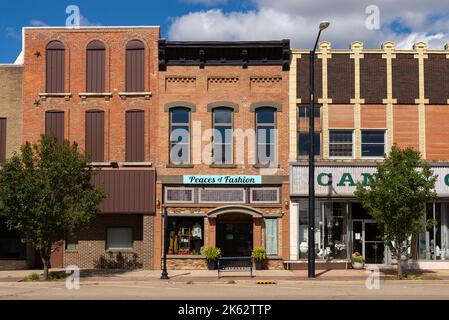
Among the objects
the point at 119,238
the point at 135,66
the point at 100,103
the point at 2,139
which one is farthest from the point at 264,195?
the point at 2,139

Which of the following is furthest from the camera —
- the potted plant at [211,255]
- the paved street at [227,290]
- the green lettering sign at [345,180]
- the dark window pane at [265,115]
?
the dark window pane at [265,115]

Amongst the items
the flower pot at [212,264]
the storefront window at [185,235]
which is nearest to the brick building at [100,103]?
the storefront window at [185,235]

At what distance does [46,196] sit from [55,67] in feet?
26.8

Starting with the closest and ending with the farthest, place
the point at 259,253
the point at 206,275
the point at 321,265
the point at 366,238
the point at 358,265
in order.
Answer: the point at 206,275 < the point at 259,253 < the point at 358,265 < the point at 321,265 < the point at 366,238

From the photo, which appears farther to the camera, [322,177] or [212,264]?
[322,177]

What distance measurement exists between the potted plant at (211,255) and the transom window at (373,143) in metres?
8.32

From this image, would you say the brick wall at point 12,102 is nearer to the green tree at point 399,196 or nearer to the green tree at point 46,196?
the green tree at point 46,196

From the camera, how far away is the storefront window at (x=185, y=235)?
28.5 m

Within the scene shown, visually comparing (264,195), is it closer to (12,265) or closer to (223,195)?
(223,195)

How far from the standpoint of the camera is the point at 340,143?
28484 mm

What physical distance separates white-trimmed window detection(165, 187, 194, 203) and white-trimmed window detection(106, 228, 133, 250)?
2544mm

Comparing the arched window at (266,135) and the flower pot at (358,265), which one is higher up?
the arched window at (266,135)
